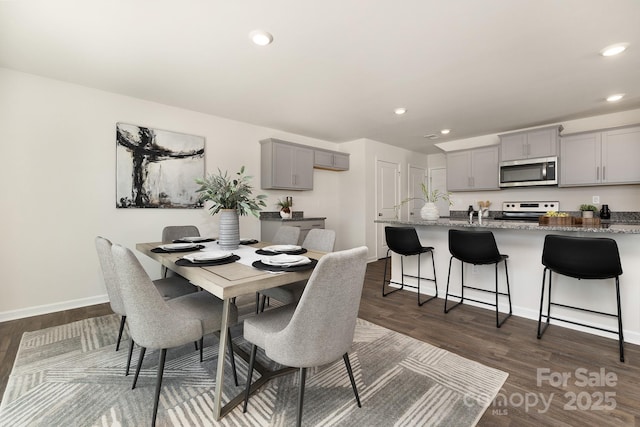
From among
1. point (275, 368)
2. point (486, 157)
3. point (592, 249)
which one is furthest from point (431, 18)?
point (486, 157)

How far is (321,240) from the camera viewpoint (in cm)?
246

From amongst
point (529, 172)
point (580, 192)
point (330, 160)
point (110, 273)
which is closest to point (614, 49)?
point (529, 172)

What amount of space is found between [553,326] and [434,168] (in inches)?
188

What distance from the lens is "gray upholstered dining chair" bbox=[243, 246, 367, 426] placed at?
1.19 metres

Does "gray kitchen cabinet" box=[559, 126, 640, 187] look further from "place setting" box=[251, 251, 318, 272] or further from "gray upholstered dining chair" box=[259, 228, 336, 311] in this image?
"place setting" box=[251, 251, 318, 272]

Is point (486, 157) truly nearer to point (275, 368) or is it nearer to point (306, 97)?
point (306, 97)

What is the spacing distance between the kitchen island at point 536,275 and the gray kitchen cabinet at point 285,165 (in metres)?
1.93

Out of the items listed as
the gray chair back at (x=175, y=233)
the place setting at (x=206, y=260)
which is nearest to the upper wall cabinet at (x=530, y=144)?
the place setting at (x=206, y=260)

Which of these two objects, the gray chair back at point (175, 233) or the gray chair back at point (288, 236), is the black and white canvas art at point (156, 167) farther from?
the gray chair back at point (288, 236)

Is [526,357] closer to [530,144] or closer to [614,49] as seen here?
[614,49]

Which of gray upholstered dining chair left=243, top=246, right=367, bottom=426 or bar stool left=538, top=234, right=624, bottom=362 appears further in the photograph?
bar stool left=538, top=234, right=624, bottom=362

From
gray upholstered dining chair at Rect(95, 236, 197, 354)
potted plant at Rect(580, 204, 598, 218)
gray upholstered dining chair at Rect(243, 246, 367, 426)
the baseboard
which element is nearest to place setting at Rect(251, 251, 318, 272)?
gray upholstered dining chair at Rect(243, 246, 367, 426)

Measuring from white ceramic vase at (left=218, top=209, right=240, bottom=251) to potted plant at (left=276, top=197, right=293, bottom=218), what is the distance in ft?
7.83

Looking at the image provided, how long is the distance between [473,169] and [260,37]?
4355 millimetres
